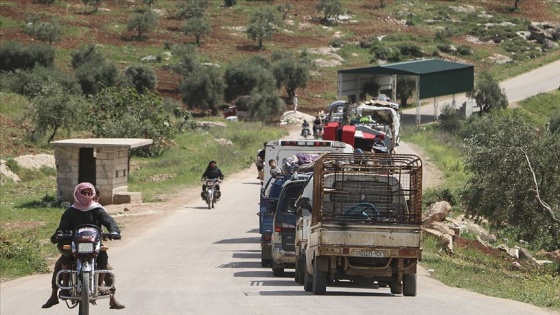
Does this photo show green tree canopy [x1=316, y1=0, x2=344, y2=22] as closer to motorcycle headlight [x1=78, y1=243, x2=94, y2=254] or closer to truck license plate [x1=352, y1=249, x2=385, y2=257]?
truck license plate [x1=352, y1=249, x2=385, y2=257]

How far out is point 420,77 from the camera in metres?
79.2

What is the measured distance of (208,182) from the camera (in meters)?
38.4

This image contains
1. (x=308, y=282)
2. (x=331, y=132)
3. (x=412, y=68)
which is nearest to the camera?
(x=308, y=282)

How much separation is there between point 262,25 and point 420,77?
105 ft

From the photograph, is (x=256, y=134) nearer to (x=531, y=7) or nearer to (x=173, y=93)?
(x=173, y=93)

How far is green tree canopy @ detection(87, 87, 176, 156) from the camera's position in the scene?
52.7 m

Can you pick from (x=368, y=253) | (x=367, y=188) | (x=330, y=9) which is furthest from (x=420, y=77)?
(x=368, y=253)

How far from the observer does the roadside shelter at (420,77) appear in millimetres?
79625

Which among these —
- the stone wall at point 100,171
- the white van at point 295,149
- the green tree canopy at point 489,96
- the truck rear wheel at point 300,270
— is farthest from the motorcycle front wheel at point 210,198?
the green tree canopy at point 489,96

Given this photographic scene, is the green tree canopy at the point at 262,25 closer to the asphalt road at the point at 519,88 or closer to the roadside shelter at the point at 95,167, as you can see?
the asphalt road at the point at 519,88

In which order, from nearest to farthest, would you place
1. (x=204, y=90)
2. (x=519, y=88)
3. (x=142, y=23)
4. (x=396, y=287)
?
(x=396, y=287) → (x=204, y=90) → (x=519, y=88) → (x=142, y=23)

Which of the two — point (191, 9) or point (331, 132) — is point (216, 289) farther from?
point (191, 9)

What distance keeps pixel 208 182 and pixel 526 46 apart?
80.2 m

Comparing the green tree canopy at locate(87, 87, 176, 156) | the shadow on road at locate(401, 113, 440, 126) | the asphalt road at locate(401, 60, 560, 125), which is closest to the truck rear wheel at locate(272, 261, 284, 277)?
the green tree canopy at locate(87, 87, 176, 156)
